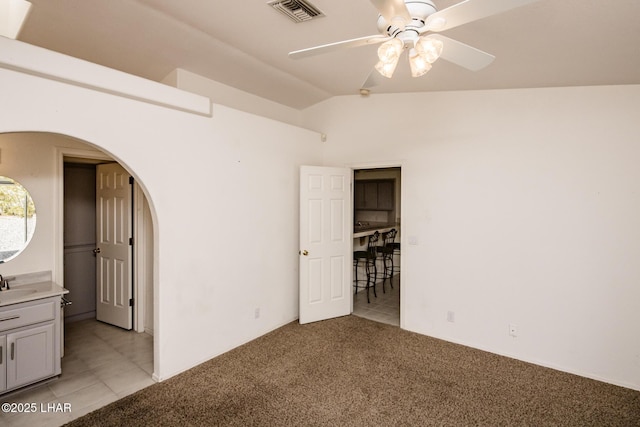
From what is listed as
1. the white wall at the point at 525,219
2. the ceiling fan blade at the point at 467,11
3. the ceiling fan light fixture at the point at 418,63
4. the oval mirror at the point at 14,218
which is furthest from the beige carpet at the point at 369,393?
the ceiling fan blade at the point at 467,11

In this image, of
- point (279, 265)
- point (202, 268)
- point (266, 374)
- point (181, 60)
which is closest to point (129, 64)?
point (181, 60)

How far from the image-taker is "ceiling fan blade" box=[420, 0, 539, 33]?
1.27 m

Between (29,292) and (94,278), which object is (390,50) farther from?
(94,278)

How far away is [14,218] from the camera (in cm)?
307

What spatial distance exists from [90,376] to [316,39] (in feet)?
11.8

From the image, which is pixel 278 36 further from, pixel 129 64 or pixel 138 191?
pixel 138 191

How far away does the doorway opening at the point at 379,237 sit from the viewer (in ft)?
16.1

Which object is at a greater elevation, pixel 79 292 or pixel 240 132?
pixel 240 132

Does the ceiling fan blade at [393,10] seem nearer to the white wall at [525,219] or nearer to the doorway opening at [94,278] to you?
the white wall at [525,219]

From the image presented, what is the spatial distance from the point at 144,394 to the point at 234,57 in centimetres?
318

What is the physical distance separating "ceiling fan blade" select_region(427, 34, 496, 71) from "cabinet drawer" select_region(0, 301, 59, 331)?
3.56 metres

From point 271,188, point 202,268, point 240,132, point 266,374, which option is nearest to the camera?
point 266,374

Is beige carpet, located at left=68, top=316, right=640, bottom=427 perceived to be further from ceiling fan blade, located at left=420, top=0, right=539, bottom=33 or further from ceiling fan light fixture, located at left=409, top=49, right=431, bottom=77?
ceiling fan blade, located at left=420, top=0, right=539, bottom=33

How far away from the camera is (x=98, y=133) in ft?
8.12
